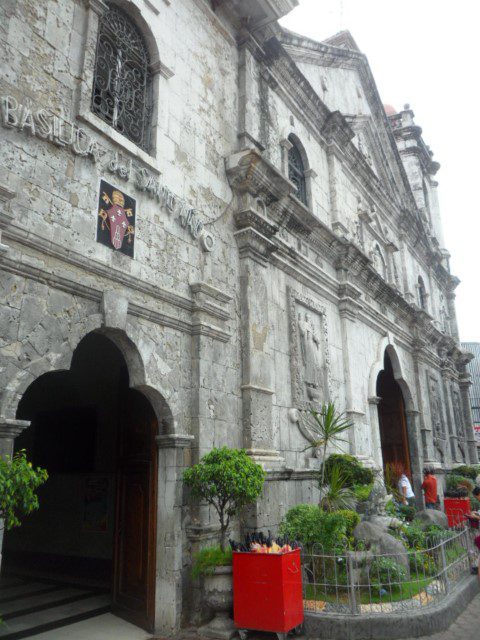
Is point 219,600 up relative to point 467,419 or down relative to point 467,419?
down

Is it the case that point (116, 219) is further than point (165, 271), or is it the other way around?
point (165, 271)

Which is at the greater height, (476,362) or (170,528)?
(476,362)

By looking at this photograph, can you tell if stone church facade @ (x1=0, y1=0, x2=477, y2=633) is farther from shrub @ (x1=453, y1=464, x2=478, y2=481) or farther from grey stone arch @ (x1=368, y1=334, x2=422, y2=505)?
shrub @ (x1=453, y1=464, x2=478, y2=481)

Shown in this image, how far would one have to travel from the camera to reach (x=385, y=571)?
21.7ft

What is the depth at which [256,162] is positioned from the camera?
27.4ft

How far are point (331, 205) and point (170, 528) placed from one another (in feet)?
28.3

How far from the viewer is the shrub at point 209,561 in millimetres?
5789

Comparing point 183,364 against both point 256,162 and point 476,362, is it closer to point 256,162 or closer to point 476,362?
point 256,162

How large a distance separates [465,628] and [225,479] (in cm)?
318

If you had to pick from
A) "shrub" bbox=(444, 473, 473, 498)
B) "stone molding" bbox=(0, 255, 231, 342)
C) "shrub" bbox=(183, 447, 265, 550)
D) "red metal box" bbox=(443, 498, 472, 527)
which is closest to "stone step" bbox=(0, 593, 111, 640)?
"shrub" bbox=(183, 447, 265, 550)

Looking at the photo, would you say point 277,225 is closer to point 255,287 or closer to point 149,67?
point 255,287

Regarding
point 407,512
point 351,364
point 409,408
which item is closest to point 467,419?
point 409,408

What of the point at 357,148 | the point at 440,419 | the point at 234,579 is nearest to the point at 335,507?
the point at 234,579

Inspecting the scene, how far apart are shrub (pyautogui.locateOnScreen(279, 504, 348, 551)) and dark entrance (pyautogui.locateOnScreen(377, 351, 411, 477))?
955cm
